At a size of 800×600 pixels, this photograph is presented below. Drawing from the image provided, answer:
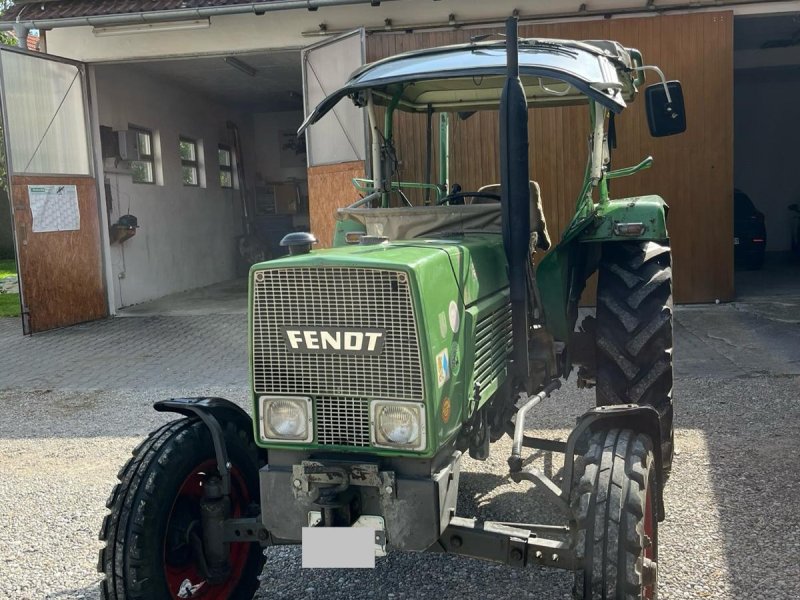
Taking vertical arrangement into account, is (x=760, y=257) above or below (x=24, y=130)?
below

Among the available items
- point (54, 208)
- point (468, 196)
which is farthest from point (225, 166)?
point (468, 196)

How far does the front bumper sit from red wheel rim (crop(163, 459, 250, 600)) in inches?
16.9

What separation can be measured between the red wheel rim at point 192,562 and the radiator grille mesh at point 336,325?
58 centimetres

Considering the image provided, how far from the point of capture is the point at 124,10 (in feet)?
33.0

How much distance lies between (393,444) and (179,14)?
862 centimetres

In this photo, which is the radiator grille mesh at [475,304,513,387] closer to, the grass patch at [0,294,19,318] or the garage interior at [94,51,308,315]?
the garage interior at [94,51,308,315]

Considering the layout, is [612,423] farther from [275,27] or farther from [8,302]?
[8,302]

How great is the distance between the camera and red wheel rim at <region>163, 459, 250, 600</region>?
289 centimetres

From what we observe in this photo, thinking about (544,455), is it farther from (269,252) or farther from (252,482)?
(269,252)

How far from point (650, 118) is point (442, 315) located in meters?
1.99

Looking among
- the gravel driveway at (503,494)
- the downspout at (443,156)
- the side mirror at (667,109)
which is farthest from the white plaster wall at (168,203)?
the side mirror at (667,109)

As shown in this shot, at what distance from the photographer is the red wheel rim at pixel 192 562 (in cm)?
289

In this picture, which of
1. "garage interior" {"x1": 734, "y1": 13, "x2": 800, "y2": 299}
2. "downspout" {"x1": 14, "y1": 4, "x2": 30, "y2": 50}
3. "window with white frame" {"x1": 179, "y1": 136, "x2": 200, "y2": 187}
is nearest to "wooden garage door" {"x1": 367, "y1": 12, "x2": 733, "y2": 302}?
"downspout" {"x1": 14, "y1": 4, "x2": 30, "y2": 50}

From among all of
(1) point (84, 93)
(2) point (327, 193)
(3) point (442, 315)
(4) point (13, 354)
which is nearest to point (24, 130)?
(1) point (84, 93)
